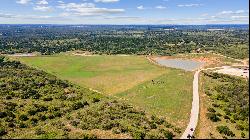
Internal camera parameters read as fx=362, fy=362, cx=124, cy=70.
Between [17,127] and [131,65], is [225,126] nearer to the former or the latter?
[17,127]

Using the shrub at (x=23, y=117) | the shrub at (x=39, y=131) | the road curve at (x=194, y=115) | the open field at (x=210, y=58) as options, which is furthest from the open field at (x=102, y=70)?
the shrub at (x=39, y=131)

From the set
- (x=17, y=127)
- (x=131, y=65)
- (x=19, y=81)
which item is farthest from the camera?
(x=131, y=65)

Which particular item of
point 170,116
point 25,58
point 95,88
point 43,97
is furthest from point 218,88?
point 25,58

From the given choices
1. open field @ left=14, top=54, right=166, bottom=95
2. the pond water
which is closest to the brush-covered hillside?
open field @ left=14, top=54, right=166, bottom=95

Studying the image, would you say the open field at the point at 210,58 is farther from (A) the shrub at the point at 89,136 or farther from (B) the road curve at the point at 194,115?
(A) the shrub at the point at 89,136

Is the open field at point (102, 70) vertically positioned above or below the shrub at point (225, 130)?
below

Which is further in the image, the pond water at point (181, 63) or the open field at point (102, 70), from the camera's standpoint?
the pond water at point (181, 63)

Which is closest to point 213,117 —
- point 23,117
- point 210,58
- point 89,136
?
point 89,136
